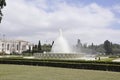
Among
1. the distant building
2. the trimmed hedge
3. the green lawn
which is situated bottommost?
the green lawn

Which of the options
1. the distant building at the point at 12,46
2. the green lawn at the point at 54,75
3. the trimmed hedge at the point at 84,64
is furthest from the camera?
the distant building at the point at 12,46

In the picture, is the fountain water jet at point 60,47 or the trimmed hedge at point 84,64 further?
the fountain water jet at point 60,47

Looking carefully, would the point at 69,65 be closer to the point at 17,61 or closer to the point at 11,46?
the point at 17,61

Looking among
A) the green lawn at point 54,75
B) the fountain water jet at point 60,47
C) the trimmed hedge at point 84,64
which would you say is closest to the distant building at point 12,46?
the fountain water jet at point 60,47

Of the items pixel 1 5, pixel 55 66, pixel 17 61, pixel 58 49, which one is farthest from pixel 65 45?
pixel 1 5

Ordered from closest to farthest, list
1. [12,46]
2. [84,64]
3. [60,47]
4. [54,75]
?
[54,75] < [84,64] < [60,47] < [12,46]

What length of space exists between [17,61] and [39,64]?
14.4ft

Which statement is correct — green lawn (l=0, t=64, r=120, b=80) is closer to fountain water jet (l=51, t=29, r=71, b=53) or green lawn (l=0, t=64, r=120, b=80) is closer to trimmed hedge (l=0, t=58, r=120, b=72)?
trimmed hedge (l=0, t=58, r=120, b=72)

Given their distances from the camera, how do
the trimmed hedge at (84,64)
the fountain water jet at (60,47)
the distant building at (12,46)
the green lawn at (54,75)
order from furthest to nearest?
the distant building at (12,46), the fountain water jet at (60,47), the trimmed hedge at (84,64), the green lawn at (54,75)

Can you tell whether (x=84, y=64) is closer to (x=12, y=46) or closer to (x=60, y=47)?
(x=60, y=47)

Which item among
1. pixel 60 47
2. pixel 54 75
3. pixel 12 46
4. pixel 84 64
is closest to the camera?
pixel 54 75

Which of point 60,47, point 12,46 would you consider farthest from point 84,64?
point 12,46

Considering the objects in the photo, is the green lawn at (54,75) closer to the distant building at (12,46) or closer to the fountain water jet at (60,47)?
the fountain water jet at (60,47)

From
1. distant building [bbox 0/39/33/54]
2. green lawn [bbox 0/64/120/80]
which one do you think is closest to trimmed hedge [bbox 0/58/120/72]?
green lawn [bbox 0/64/120/80]
